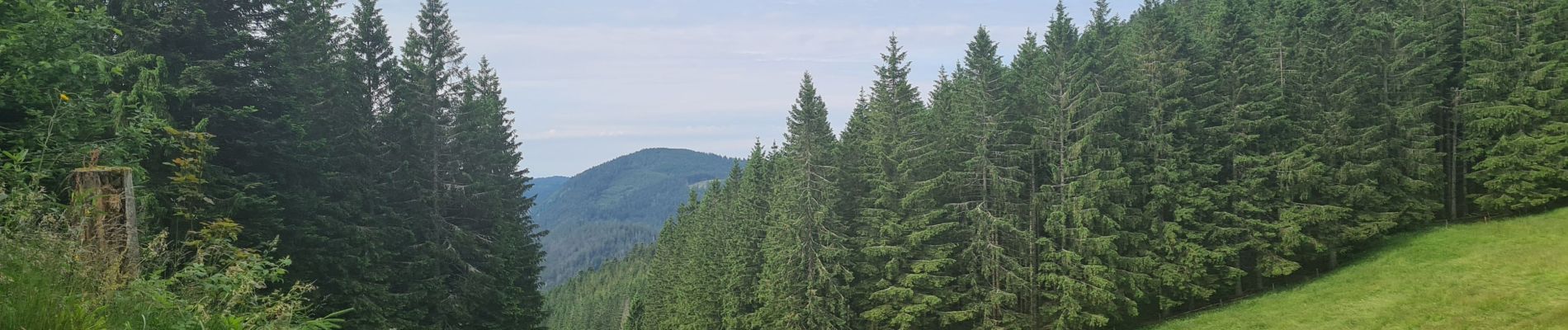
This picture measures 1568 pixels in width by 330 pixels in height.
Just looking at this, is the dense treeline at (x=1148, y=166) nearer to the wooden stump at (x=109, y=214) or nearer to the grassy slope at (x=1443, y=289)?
the grassy slope at (x=1443, y=289)

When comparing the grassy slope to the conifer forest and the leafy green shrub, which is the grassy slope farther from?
the leafy green shrub

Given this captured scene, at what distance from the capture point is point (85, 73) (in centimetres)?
962

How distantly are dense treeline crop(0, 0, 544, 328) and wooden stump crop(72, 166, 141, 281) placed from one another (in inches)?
15.9

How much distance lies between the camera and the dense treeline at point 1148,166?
27.1 meters

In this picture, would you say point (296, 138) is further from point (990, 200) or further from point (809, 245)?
point (990, 200)

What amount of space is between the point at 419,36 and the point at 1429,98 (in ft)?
148

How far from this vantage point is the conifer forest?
19.4 meters

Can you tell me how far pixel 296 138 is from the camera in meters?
17.5

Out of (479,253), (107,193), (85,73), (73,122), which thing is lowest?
(479,253)

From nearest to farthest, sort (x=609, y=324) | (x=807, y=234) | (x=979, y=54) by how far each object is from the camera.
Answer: (x=807, y=234), (x=979, y=54), (x=609, y=324)

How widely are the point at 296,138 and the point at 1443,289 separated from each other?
33.0 m

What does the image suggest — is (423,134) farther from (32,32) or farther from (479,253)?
(32,32)

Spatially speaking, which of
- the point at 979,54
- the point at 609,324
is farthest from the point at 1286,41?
the point at 609,324

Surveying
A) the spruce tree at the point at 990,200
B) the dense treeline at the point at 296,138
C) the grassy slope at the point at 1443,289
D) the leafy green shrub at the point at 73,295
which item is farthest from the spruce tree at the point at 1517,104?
the leafy green shrub at the point at 73,295
